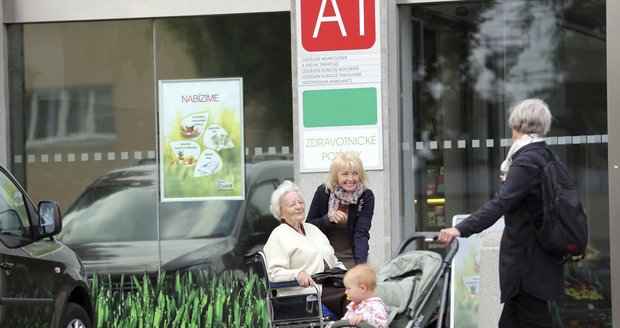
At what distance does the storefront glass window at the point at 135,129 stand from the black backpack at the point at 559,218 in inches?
207

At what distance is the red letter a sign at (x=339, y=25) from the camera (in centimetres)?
1192

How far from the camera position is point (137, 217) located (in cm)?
1269

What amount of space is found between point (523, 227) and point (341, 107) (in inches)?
180

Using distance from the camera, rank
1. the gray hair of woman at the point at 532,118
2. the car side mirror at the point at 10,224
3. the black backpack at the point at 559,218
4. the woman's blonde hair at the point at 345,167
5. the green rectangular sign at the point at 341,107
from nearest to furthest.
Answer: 1. the black backpack at the point at 559,218
2. the gray hair of woman at the point at 532,118
3. the car side mirror at the point at 10,224
4. the woman's blonde hair at the point at 345,167
5. the green rectangular sign at the point at 341,107

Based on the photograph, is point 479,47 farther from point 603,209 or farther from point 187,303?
point 187,303

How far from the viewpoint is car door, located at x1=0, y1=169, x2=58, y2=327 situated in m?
7.94

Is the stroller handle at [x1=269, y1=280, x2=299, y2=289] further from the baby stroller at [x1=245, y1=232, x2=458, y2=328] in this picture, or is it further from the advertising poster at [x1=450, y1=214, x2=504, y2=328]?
the advertising poster at [x1=450, y1=214, x2=504, y2=328]

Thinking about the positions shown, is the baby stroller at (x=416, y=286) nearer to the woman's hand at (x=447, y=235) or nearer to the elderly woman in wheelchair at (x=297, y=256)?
the woman's hand at (x=447, y=235)

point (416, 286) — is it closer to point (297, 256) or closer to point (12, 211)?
point (297, 256)

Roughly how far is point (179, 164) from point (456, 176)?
2721mm

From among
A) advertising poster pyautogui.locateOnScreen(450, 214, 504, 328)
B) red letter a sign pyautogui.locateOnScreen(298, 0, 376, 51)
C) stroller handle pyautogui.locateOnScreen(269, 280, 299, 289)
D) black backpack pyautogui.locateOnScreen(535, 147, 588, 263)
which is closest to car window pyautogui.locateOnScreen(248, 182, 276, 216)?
red letter a sign pyautogui.locateOnScreen(298, 0, 376, 51)

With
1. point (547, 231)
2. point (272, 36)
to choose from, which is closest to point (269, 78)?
point (272, 36)

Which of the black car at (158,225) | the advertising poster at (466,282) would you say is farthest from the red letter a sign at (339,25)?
the advertising poster at (466,282)

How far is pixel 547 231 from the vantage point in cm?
737
